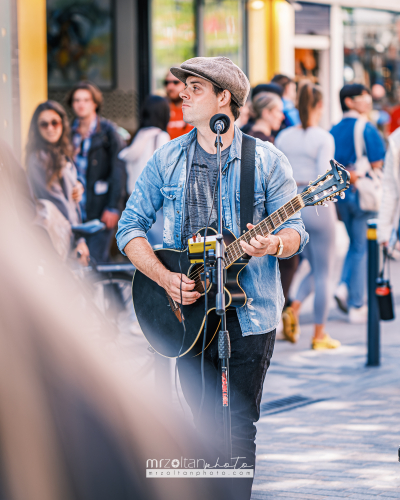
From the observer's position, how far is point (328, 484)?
410 centimetres

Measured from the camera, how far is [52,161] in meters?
7.10

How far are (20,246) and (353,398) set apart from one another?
3.26 metres

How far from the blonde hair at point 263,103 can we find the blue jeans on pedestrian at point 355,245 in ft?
4.90

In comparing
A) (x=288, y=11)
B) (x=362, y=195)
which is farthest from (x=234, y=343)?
(x=288, y=11)

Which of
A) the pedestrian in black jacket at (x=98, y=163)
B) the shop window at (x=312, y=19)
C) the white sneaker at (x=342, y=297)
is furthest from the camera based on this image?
the shop window at (x=312, y=19)

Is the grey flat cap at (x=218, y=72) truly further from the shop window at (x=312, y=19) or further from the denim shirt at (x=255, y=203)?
the shop window at (x=312, y=19)

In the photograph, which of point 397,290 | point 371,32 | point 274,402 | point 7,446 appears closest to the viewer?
point 7,446

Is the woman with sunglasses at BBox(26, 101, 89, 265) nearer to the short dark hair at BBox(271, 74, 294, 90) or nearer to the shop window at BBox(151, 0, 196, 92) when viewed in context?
the short dark hair at BBox(271, 74, 294, 90)

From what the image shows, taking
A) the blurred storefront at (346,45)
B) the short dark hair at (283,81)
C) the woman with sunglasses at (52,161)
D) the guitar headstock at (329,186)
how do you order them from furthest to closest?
the blurred storefront at (346,45), the short dark hair at (283,81), the woman with sunglasses at (52,161), the guitar headstock at (329,186)

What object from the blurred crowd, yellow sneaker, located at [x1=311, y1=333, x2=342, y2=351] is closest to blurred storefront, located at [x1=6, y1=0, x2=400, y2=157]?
the blurred crowd

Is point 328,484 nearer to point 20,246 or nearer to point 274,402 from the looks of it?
point 274,402

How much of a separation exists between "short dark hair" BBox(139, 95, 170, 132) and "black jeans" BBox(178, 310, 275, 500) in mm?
4189

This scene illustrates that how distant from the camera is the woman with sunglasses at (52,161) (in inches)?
277

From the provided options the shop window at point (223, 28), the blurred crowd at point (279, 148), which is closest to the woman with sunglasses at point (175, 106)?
the blurred crowd at point (279, 148)
